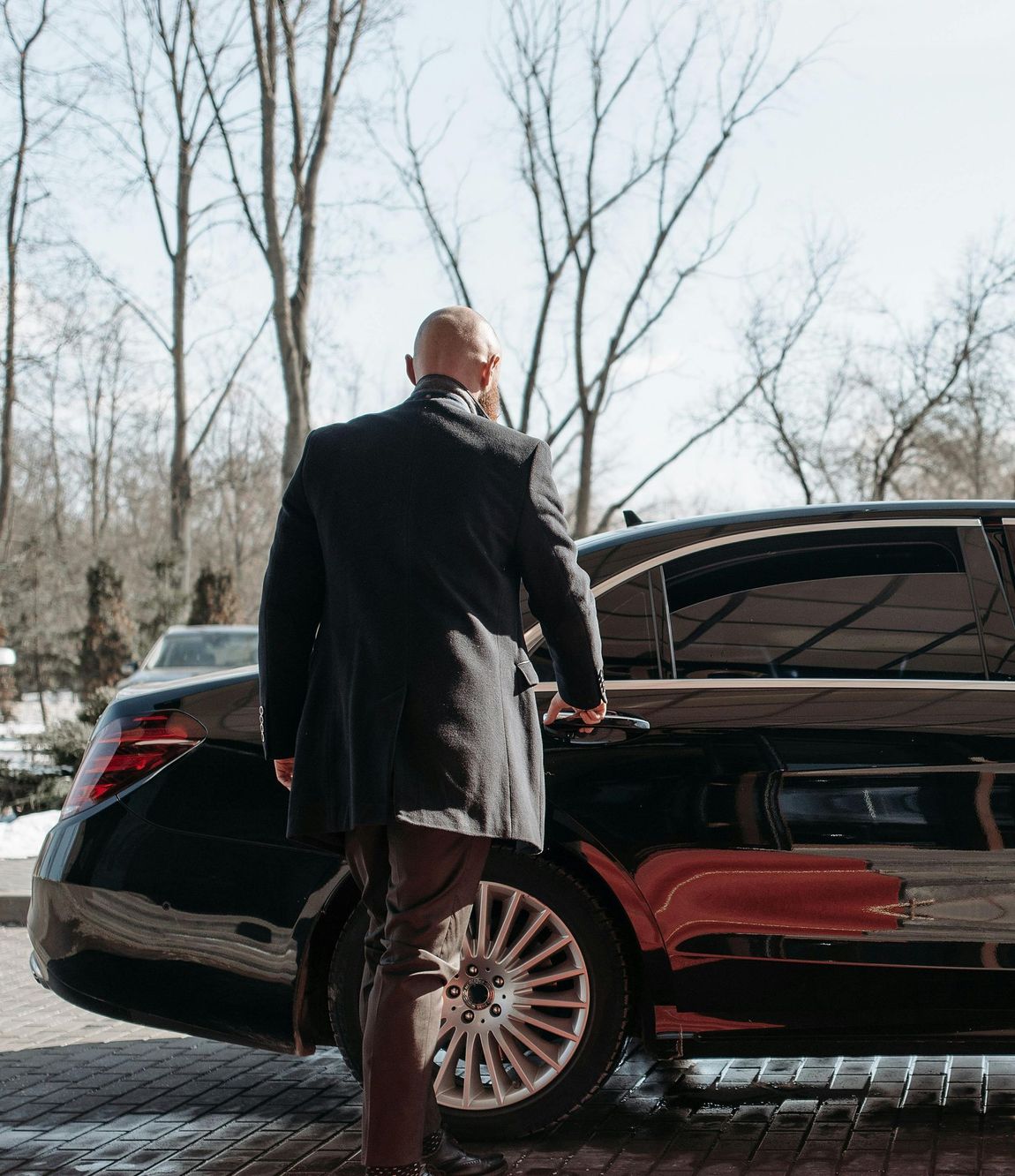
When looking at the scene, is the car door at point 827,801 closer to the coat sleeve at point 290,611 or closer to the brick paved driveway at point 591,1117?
the brick paved driveway at point 591,1117

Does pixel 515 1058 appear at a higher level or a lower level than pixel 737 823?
lower

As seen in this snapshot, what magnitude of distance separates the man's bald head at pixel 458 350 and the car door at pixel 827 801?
0.90 meters

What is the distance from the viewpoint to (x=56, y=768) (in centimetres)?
1223

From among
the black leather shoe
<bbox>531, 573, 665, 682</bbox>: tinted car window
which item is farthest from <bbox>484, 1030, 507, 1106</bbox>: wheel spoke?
<bbox>531, 573, 665, 682</bbox>: tinted car window

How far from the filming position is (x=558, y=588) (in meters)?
2.98

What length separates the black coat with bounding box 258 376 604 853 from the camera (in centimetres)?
290

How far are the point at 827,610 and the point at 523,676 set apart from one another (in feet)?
3.40

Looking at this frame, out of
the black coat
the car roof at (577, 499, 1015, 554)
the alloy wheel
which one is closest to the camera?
the black coat

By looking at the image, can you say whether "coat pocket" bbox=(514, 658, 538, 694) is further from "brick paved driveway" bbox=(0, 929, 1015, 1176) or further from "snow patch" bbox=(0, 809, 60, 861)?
→ "snow patch" bbox=(0, 809, 60, 861)

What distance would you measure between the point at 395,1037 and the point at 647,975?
84cm

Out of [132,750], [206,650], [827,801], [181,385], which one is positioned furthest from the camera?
[181,385]

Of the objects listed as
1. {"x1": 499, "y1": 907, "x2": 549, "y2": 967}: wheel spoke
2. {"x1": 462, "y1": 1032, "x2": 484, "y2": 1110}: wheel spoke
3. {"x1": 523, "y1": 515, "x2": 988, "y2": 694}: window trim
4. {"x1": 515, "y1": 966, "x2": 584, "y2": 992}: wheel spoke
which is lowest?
{"x1": 462, "y1": 1032, "x2": 484, "y2": 1110}: wheel spoke

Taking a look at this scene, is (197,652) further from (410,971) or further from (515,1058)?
(410,971)

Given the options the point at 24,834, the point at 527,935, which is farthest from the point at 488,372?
the point at 24,834
